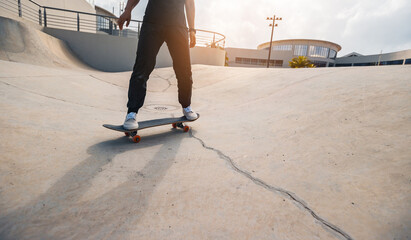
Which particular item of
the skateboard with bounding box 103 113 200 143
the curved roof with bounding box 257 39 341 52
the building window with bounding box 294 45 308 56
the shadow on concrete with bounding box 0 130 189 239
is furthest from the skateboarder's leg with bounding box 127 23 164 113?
the curved roof with bounding box 257 39 341 52

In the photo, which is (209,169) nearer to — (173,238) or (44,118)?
(173,238)

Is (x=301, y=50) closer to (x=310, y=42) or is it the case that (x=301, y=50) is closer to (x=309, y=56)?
(x=309, y=56)

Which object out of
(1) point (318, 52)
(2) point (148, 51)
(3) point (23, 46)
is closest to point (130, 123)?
(2) point (148, 51)

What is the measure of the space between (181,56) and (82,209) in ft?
Result: 6.20

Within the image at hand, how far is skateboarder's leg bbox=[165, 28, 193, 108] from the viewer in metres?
2.35

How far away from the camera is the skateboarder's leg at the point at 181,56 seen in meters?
2.35

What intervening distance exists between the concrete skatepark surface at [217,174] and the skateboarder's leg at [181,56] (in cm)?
49

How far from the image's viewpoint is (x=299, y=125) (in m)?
2.25

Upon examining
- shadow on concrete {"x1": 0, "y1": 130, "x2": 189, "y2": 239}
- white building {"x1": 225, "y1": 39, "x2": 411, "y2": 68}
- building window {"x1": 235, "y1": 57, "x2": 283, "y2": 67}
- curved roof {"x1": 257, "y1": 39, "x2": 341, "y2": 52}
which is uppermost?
curved roof {"x1": 257, "y1": 39, "x2": 341, "y2": 52}

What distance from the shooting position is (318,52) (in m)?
58.5

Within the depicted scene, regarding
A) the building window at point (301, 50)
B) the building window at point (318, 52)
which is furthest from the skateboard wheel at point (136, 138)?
the building window at point (318, 52)

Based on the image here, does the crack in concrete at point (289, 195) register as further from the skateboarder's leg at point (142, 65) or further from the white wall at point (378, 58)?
the white wall at point (378, 58)

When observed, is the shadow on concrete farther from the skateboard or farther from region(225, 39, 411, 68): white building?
region(225, 39, 411, 68): white building

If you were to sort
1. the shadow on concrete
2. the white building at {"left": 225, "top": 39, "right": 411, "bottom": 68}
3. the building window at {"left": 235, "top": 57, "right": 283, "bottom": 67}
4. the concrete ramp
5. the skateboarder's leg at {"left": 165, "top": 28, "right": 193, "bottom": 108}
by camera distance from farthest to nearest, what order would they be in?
1. the building window at {"left": 235, "top": 57, "right": 283, "bottom": 67}
2. the white building at {"left": 225, "top": 39, "right": 411, "bottom": 68}
3. the concrete ramp
4. the skateboarder's leg at {"left": 165, "top": 28, "right": 193, "bottom": 108}
5. the shadow on concrete
